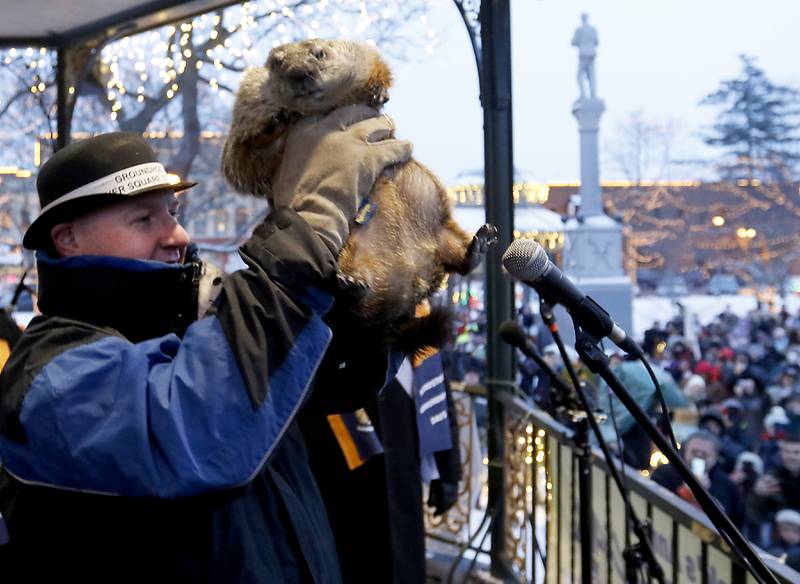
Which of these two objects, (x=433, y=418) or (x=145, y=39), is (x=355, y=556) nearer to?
(x=433, y=418)

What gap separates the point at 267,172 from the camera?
128cm

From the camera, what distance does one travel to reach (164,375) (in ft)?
3.27

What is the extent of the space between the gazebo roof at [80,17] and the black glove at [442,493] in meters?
3.01

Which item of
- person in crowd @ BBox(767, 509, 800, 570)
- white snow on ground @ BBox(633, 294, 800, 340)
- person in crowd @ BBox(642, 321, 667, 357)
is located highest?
white snow on ground @ BBox(633, 294, 800, 340)

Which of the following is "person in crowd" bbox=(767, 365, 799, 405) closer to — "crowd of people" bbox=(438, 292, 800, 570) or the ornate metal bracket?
"crowd of people" bbox=(438, 292, 800, 570)

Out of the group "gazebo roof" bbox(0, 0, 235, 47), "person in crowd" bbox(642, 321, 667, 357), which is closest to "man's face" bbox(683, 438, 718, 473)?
"person in crowd" bbox(642, 321, 667, 357)

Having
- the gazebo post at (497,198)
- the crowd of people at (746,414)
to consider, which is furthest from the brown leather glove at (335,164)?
→ the crowd of people at (746,414)

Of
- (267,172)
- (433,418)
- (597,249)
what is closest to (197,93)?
(597,249)

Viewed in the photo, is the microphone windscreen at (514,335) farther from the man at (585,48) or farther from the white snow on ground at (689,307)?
the white snow on ground at (689,307)

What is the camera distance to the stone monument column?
691 centimetres

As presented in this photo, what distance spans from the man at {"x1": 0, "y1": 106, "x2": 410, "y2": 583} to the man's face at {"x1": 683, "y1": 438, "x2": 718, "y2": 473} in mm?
3768

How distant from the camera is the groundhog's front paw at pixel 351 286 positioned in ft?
3.41

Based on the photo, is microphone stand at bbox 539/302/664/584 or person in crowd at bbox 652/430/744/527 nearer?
microphone stand at bbox 539/302/664/584

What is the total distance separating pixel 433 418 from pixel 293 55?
2353 mm
